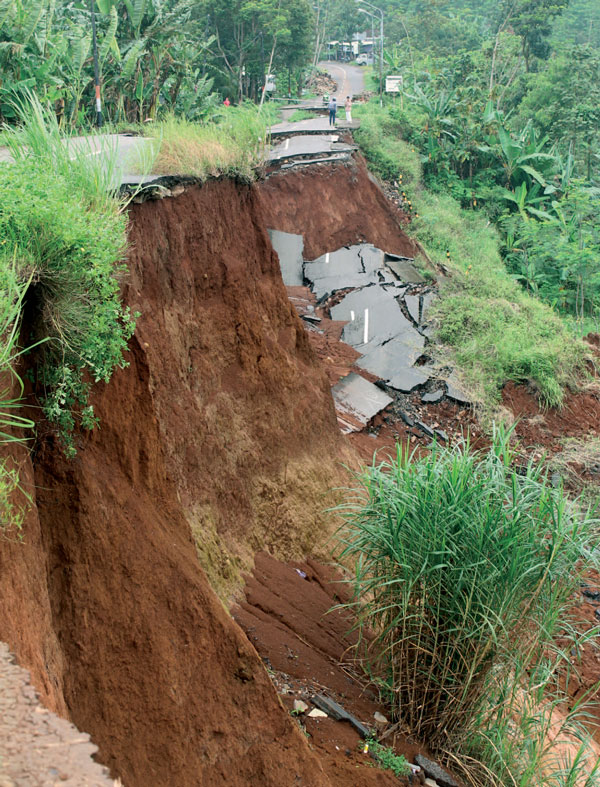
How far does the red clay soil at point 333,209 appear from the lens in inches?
723

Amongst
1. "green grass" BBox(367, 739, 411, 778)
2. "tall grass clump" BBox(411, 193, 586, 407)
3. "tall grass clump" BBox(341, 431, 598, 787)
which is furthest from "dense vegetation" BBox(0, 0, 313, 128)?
"tall grass clump" BBox(411, 193, 586, 407)

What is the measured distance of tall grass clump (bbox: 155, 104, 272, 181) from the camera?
23.0 feet

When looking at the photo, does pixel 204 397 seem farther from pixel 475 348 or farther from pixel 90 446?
pixel 475 348

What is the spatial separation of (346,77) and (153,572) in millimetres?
52341

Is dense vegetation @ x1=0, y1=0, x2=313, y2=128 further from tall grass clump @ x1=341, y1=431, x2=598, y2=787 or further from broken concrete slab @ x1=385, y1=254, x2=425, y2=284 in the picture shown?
broken concrete slab @ x1=385, y1=254, x2=425, y2=284

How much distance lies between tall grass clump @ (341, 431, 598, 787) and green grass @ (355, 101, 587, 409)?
9116 mm

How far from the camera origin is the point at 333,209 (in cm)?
1939

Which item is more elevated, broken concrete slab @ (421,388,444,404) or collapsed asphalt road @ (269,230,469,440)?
collapsed asphalt road @ (269,230,469,440)

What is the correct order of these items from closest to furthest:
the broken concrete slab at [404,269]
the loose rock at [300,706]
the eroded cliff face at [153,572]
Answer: the eroded cliff face at [153,572]
the loose rock at [300,706]
the broken concrete slab at [404,269]

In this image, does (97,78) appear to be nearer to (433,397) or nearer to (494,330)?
(433,397)

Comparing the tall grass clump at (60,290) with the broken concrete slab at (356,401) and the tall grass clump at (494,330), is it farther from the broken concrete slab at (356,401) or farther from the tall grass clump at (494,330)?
the tall grass clump at (494,330)

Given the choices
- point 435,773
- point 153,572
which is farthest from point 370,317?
point 153,572

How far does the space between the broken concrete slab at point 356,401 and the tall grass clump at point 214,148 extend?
224 inches

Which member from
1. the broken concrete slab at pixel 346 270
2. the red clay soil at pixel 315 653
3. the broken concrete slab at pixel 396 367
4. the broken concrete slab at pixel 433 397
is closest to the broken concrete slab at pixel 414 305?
the broken concrete slab at pixel 346 270
